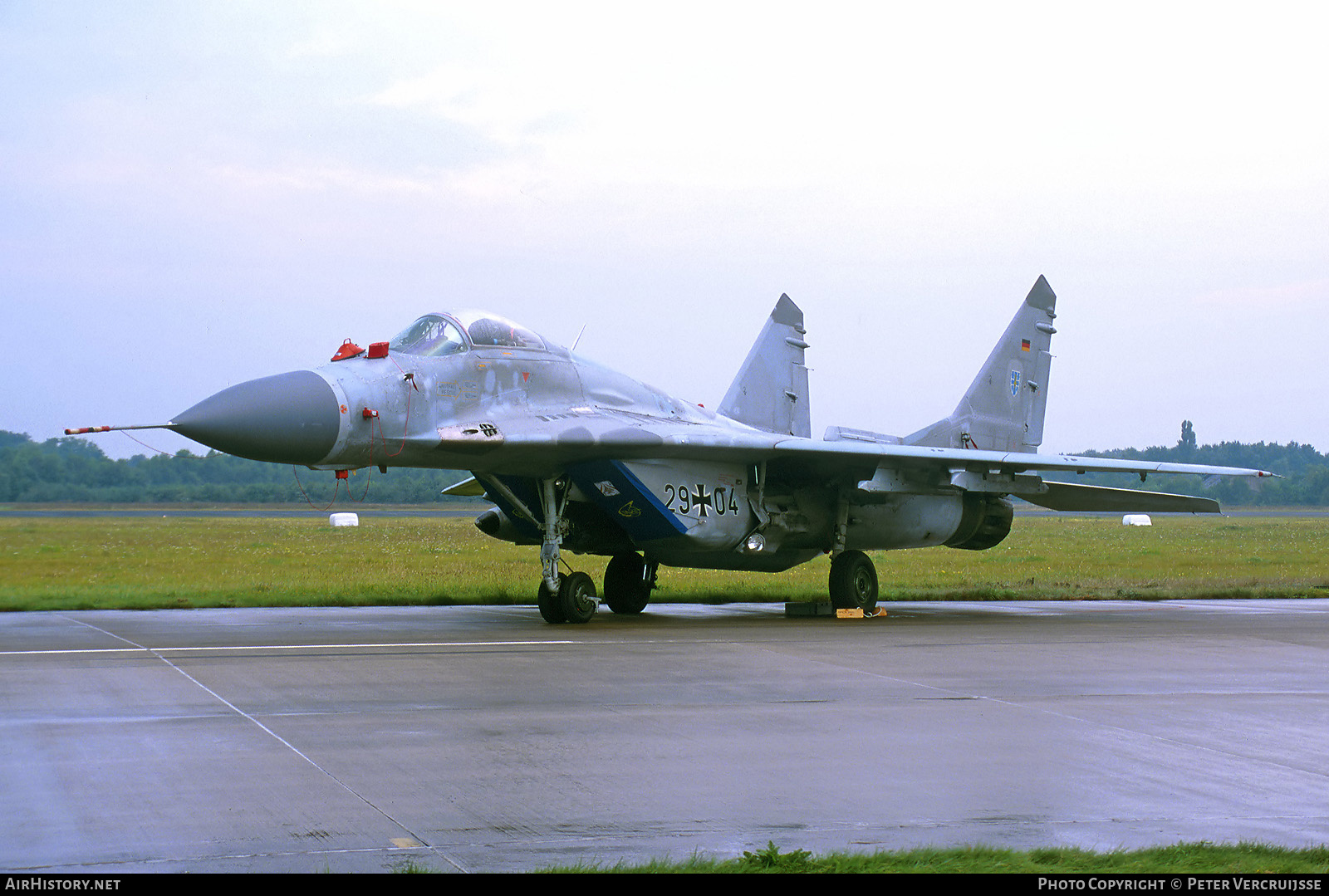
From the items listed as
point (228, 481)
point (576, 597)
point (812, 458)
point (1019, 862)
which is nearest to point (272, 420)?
point (576, 597)

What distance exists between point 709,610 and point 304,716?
10114 mm

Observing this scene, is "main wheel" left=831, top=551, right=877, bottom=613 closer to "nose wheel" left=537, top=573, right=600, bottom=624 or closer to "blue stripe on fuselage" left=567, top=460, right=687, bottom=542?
"blue stripe on fuselage" left=567, top=460, right=687, bottom=542

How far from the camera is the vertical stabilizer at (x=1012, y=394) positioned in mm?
19797

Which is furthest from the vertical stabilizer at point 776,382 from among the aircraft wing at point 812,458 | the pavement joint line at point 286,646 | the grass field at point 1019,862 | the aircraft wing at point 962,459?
the grass field at point 1019,862

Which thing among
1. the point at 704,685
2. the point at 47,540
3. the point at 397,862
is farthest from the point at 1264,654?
the point at 47,540

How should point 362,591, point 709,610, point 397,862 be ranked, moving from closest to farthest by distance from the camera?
point 397,862
point 709,610
point 362,591

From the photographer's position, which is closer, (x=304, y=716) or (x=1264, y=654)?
(x=304, y=716)

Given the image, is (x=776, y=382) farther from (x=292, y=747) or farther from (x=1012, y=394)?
(x=292, y=747)

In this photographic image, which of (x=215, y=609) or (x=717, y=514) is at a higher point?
(x=717, y=514)

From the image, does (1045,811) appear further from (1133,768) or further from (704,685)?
(704,685)

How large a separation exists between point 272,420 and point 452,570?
590 inches

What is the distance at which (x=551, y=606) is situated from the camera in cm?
1418

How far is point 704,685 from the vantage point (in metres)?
9.07

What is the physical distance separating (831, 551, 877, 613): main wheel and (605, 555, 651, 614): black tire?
99.7 inches
